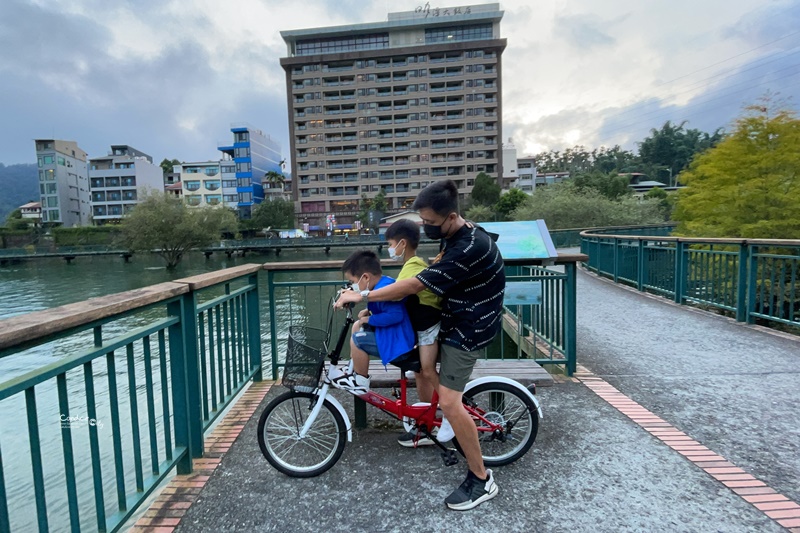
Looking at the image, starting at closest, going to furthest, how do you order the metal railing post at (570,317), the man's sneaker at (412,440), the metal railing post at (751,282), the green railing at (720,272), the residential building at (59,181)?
the man's sneaker at (412,440), the metal railing post at (570,317), the green railing at (720,272), the metal railing post at (751,282), the residential building at (59,181)

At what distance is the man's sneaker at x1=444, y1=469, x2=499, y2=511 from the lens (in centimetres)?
253

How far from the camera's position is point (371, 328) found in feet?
9.46

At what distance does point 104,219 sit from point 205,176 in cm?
1878

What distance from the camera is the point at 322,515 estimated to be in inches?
99.3

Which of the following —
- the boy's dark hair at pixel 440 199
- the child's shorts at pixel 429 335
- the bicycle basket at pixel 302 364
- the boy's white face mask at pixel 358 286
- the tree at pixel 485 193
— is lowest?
the bicycle basket at pixel 302 364

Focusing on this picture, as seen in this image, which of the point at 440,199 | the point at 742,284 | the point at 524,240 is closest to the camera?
the point at 440,199

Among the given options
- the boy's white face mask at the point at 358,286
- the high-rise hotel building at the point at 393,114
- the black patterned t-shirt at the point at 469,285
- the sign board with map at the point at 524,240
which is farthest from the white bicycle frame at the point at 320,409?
the high-rise hotel building at the point at 393,114

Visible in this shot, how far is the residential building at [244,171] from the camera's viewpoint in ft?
281

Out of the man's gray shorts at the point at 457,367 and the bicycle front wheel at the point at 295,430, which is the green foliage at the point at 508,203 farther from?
the man's gray shorts at the point at 457,367

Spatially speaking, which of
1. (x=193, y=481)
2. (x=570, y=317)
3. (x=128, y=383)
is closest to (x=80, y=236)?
(x=128, y=383)

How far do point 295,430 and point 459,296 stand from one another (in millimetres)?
1319

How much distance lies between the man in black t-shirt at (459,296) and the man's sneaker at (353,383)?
0.58 m

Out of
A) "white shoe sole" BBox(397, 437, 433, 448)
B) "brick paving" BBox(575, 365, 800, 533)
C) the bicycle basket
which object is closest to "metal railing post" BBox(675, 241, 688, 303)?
"brick paving" BBox(575, 365, 800, 533)

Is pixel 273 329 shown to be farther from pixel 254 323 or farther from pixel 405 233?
pixel 405 233
